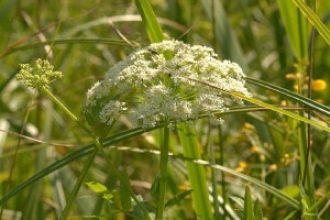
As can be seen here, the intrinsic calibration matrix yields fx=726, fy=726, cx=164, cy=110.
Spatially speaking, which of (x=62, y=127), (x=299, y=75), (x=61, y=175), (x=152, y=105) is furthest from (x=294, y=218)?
(x=62, y=127)

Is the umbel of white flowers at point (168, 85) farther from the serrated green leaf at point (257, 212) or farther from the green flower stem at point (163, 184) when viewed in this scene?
the serrated green leaf at point (257, 212)

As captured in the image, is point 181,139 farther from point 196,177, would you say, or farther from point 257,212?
point 257,212

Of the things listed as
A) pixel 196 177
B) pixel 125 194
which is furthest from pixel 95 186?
pixel 196 177

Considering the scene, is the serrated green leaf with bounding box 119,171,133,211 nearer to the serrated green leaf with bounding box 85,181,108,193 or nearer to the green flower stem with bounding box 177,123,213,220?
the serrated green leaf with bounding box 85,181,108,193

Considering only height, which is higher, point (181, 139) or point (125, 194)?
point (181, 139)

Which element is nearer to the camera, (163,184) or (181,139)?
(163,184)

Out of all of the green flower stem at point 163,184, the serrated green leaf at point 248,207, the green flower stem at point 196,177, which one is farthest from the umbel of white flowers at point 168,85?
the green flower stem at point 196,177
